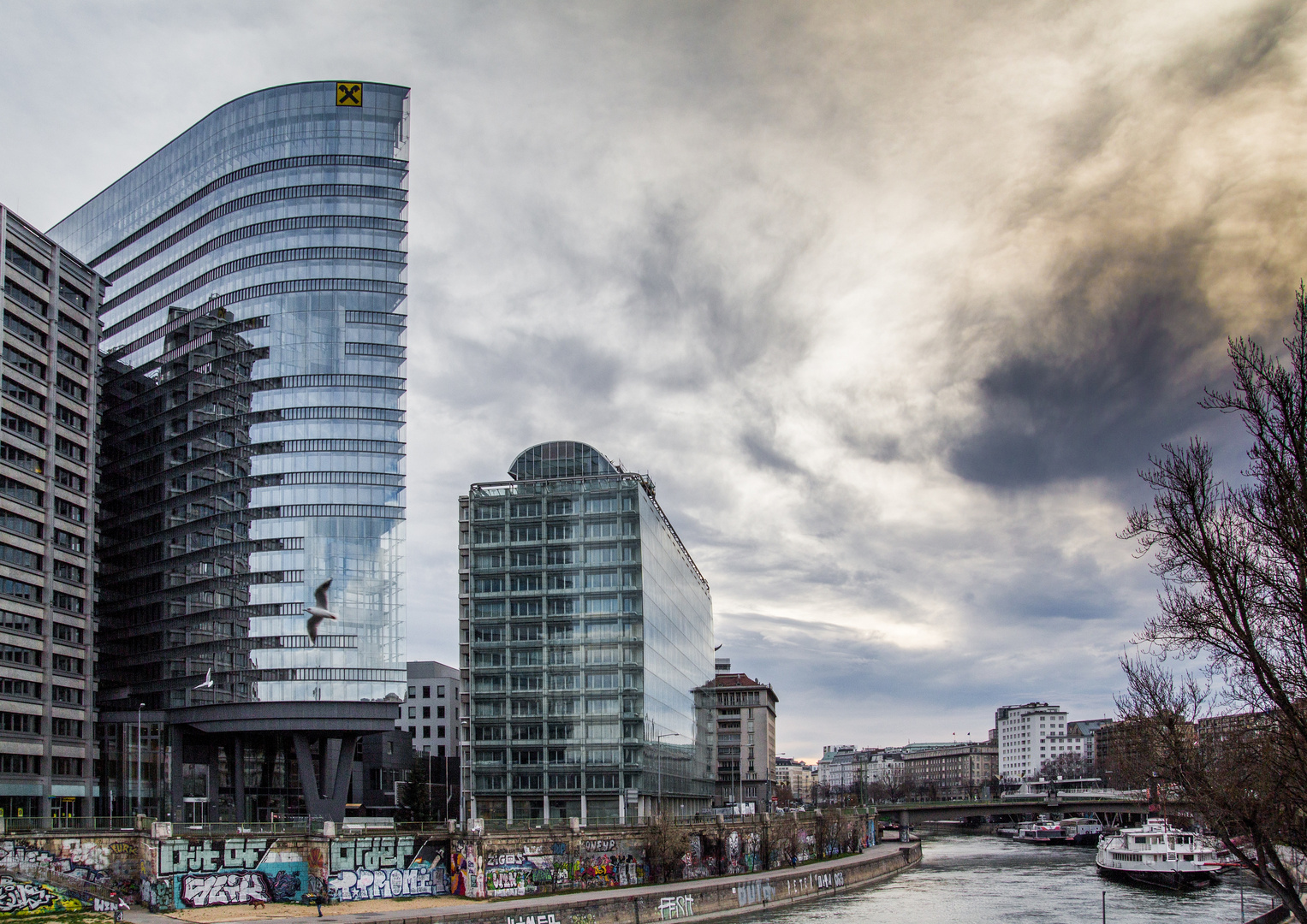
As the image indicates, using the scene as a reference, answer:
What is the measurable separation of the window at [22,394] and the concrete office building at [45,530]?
12cm

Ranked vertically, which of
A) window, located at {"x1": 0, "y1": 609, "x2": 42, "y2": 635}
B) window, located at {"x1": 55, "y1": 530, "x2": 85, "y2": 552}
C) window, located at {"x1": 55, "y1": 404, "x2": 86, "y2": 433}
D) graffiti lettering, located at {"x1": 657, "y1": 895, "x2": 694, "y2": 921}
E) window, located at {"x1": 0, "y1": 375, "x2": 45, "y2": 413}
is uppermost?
window, located at {"x1": 0, "y1": 375, "x2": 45, "y2": 413}

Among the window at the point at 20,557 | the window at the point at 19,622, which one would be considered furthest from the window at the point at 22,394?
the window at the point at 19,622

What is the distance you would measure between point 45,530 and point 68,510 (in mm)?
5153

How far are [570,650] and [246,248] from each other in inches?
2466

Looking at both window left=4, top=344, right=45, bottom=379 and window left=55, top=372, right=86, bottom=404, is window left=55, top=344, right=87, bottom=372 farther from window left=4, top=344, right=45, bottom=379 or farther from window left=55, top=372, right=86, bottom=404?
window left=4, top=344, right=45, bottom=379

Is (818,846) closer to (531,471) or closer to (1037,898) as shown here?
(1037,898)

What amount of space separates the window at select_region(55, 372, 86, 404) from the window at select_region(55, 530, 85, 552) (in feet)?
50.0

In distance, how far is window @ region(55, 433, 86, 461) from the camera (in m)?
116

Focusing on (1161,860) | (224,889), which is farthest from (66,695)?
(1161,860)

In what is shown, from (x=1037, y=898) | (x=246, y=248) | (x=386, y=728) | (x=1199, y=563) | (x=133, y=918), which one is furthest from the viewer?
(x=246, y=248)

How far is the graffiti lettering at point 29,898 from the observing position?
59.8 meters

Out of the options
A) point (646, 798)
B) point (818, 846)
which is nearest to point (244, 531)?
point (646, 798)

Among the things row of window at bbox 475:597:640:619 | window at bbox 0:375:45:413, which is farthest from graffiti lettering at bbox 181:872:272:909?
window at bbox 0:375:45:413

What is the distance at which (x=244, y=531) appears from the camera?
124m
